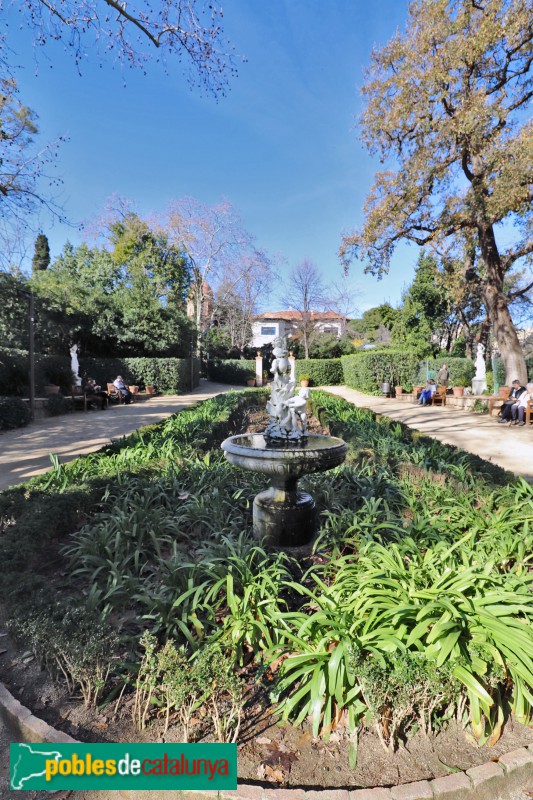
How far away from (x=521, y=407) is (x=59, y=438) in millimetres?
10980

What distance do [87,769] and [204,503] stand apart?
7.97ft

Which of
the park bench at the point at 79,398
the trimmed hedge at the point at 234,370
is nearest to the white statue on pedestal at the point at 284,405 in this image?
the park bench at the point at 79,398

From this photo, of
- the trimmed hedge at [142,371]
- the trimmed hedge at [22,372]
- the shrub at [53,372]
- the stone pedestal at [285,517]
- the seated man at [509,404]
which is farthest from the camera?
the trimmed hedge at [142,371]

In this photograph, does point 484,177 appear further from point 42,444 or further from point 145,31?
point 42,444

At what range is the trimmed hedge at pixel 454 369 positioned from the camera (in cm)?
2209

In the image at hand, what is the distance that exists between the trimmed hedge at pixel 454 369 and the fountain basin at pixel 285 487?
65.5 feet

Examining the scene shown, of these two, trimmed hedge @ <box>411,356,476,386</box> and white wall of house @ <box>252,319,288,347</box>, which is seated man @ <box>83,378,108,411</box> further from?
white wall of house @ <box>252,319,288,347</box>

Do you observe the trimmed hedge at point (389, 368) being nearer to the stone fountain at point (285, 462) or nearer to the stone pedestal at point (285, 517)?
the stone fountain at point (285, 462)

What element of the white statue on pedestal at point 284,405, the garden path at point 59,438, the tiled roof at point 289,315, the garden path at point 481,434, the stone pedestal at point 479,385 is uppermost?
the tiled roof at point 289,315

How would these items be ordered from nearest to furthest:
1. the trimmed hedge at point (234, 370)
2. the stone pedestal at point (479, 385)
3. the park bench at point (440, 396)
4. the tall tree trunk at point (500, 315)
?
the tall tree trunk at point (500, 315) → the park bench at point (440, 396) → the stone pedestal at point (479, 385) → the trimmed hedge at point (234, 370)

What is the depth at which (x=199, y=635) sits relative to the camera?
7.14ft

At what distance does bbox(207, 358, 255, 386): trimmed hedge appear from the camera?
105ft

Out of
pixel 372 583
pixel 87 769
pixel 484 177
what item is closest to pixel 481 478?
A: pixel 372 583

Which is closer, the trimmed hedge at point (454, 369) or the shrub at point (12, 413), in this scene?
the shrub at point (12, 413)
